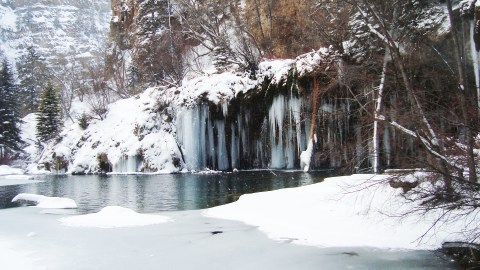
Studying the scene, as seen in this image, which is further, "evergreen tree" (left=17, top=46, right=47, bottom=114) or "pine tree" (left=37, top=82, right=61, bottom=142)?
"evergreen tree" (left=17, top=46, right=47, bottom=114)

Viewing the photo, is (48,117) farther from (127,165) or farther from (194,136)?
(194,136)

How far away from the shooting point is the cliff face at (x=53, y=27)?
8706 cm

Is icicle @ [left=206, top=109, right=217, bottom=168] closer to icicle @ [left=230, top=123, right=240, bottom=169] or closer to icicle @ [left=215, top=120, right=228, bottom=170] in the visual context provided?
icicle @ [left=215, top=120, right=228, bottom=170]

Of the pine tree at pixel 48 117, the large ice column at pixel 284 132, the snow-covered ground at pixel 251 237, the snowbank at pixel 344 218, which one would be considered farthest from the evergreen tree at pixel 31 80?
the snowbank at pixel 344 218

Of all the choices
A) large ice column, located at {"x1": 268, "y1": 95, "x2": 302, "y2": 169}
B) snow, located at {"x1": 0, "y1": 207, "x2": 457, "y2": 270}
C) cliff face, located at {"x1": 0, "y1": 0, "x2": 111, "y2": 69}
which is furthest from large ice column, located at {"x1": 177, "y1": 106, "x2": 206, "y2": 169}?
cliff face, located at {"x1": 0, "y1": 0, "x2": 111, "y2": 69}

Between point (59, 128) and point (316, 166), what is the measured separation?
29868mm

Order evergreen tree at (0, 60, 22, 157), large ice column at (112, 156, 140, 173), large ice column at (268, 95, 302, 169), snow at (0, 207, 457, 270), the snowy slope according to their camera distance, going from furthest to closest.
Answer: evergreen tree at (0, 60, 22, 157) → large ice column at (112, 156, 140, 173) → the snowy slope → large ice column at (268, 95, 302, 169) → snow at (0, 207, 457, 270)

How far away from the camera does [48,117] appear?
134 ft

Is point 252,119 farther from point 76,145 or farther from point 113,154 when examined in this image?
point 76,145

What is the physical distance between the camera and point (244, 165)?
26.3 meters

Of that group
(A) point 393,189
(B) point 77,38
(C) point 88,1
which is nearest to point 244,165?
(A) point 393,189

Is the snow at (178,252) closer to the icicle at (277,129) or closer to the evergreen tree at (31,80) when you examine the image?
the icicle at (277,129)

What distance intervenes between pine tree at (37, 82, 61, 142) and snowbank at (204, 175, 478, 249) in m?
35.1

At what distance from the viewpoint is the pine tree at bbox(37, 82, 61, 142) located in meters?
40.2
